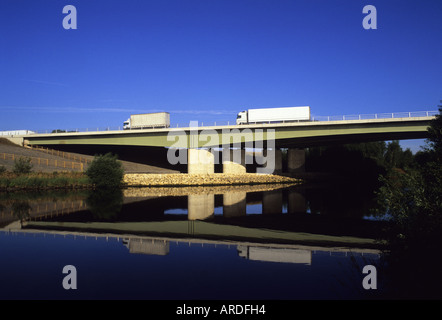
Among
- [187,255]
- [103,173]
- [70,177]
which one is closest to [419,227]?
[187,255]

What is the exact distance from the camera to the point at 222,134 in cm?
5725

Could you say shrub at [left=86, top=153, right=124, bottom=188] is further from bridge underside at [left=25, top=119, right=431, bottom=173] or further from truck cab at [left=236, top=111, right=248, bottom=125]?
truck cab at [left=236, top=111, right=248, bottom=125]

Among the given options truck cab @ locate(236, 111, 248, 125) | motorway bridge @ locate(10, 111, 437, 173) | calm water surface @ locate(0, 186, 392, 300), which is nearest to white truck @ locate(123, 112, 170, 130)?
motorway bridge @ locate(10, 111, 437, 173)

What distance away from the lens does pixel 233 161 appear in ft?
204

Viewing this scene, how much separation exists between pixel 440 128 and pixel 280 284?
7.90 m

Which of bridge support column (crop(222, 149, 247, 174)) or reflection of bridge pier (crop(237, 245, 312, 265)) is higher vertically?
bridge support column (crop(222, 149, 247, 174))

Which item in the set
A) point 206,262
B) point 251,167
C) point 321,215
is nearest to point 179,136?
point 251,167

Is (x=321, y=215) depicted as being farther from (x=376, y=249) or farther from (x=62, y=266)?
(x=62, y=266)

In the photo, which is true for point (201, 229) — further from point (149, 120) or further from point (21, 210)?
point (149, 120)

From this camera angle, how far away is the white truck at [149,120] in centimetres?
6181

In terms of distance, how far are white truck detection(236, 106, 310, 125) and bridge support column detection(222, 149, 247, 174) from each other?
261 inches

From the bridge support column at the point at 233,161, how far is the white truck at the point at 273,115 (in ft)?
21.8

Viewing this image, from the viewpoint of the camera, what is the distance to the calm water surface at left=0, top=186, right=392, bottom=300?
8.78 metres

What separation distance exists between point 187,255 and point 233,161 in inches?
1962
